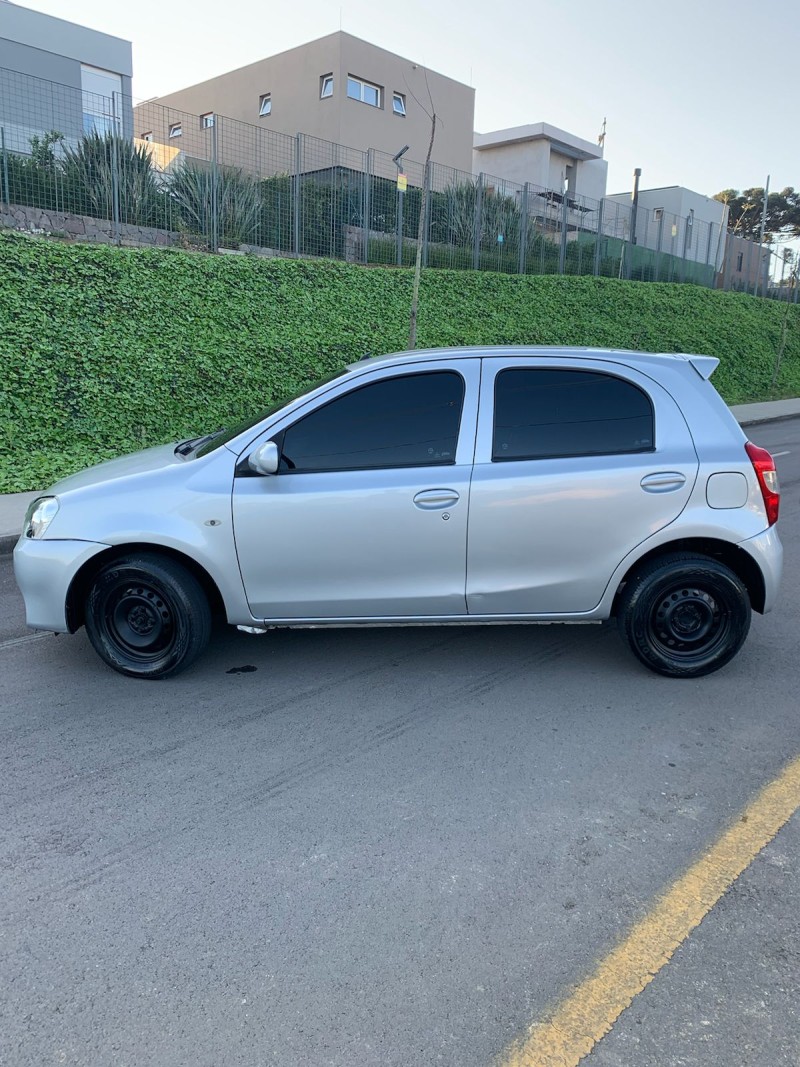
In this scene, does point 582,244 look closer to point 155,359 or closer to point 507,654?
point 155,359

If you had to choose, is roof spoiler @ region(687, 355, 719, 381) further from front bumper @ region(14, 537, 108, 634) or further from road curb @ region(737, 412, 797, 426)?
road curb @ region(737, 412, 797, 426)

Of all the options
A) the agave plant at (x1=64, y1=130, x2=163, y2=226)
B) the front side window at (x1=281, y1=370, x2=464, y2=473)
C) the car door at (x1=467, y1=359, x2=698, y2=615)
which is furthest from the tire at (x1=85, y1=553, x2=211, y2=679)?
the agave plant at (x1=64, y1=130, x2=163, y2=226)

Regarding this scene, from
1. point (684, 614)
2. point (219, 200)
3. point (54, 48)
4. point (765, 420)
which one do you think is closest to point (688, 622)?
point (684, 614)

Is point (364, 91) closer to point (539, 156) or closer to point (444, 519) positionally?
point (539, 156)

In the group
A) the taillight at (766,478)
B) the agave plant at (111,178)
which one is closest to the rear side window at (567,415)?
the taillight at (766,478)

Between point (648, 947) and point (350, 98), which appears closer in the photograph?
point (648, 947)

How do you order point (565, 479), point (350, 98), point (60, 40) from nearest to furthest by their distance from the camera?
point (565, 479)
point (60, 40)
point (350, 98)

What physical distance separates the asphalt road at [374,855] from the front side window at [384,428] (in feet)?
3.96

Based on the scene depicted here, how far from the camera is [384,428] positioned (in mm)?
4277

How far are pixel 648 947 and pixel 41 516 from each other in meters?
3.54

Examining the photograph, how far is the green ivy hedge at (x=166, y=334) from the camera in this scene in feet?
32.0

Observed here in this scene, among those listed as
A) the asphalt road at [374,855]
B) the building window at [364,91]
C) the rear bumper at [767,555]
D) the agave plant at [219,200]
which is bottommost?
the asphalt road at [374,855]

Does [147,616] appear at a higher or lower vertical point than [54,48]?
lower

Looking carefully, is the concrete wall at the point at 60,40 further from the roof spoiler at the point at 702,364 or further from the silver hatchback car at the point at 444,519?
the roof spoiler at the point at 702,364
